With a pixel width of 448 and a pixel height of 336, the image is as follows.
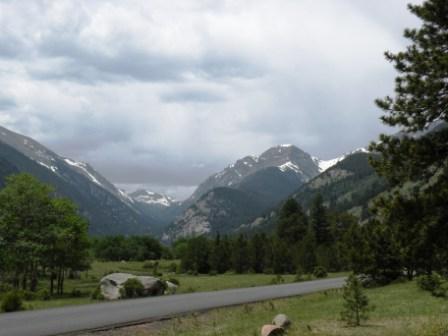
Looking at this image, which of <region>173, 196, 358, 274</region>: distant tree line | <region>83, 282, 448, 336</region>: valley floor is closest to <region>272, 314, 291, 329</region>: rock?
<region>83, 282, 448, 336</region>: valley floor

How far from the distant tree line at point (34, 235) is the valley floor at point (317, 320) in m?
35.8

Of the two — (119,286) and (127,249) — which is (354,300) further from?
(127,249)

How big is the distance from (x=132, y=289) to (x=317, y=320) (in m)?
22.2

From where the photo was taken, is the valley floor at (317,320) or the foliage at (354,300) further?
the foliage at (354,300)

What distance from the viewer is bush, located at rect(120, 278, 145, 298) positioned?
136 ft

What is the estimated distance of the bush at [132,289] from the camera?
41562 millimetres

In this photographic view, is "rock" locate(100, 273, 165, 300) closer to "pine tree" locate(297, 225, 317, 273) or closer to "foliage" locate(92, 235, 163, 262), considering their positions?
"pine tree" locate(297, 225, 317, 273)

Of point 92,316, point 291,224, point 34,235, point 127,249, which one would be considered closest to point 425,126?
point 92,316

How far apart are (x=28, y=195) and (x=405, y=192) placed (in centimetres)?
5452

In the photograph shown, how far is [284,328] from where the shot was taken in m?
19.1

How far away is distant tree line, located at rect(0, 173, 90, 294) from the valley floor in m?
35.8

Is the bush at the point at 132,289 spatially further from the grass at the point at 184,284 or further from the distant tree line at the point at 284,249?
the distant tree line at the point at 284,249

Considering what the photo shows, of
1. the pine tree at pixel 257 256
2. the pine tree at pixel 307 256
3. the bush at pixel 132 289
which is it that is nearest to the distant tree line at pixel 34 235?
the bush at pixel 132 289

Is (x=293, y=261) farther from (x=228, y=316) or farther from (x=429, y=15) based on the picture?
(x=429, y=15)
